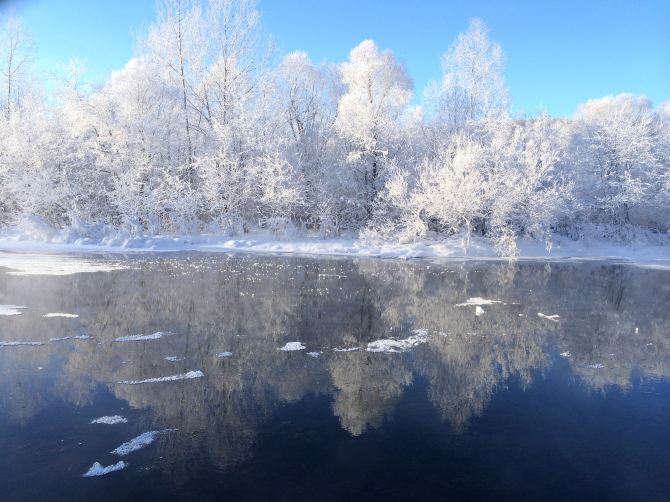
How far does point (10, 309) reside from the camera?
9492mm

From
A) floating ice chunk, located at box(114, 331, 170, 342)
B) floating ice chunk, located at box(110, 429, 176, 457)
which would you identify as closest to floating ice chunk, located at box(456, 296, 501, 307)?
floating ice chunk, located at box(114, 331, 170, 342)

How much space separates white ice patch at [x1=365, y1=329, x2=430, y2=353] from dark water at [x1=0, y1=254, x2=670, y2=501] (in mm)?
81

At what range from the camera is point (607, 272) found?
19.4m

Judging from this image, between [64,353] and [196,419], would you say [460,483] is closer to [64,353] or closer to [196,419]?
[196,419]

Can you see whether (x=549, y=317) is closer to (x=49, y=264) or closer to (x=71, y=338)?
(x=71, y=338)

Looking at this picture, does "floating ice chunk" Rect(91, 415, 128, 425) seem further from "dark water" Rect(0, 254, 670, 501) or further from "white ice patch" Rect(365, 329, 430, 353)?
"white ice patch" Rect(365, 329, 430, 353)

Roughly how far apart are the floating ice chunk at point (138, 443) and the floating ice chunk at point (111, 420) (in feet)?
1.42

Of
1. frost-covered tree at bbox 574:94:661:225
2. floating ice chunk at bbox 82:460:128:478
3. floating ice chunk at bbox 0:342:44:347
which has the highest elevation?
frost-covered tree at bbox 574:94:661:225

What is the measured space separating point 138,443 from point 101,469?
48 centimetres

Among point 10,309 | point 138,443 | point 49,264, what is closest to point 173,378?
point 138,443

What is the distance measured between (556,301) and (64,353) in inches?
435

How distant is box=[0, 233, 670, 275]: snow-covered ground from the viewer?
75.2 feet

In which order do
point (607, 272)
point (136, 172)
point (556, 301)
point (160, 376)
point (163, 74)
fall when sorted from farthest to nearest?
point (163, 74) < point (136, 172) < point (607, 272) < point (556, 301) < point (160, 376)

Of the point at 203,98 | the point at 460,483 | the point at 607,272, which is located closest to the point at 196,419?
the point at 460,483
